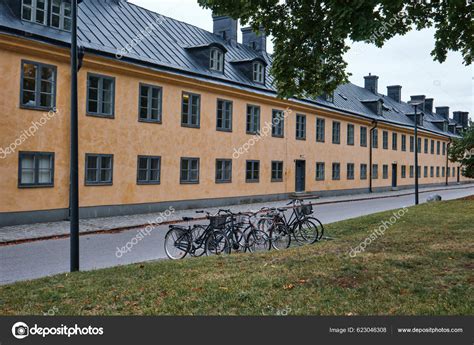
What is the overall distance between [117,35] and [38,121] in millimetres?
6015

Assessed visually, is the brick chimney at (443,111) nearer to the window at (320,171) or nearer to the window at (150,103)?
the window at (320,171)

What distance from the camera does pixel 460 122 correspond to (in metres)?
67.4

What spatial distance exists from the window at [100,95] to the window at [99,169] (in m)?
1.69

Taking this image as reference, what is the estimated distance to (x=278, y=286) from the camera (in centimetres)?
609

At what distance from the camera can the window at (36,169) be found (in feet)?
48.4

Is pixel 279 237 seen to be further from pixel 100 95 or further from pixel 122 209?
pixel 100 95

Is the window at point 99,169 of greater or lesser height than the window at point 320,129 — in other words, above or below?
below

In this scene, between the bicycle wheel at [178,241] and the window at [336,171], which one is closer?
the bicycle wheel at [178,241]

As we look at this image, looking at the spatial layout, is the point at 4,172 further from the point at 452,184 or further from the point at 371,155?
the point at 452,184

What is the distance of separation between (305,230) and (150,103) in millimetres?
10544

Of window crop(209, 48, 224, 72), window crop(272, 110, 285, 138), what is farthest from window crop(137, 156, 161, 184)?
window crop(272, 110, 285, 138)

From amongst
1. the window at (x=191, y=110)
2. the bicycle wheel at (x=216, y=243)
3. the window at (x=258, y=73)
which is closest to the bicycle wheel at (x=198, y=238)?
the bicycle wheel at (x=216, y=243)

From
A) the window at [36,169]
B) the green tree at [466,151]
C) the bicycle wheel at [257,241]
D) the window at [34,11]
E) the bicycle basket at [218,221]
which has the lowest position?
the bicycle wheel at [257,241]

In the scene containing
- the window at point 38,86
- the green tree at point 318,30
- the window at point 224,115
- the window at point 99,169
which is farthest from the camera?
the window at point 224,115
